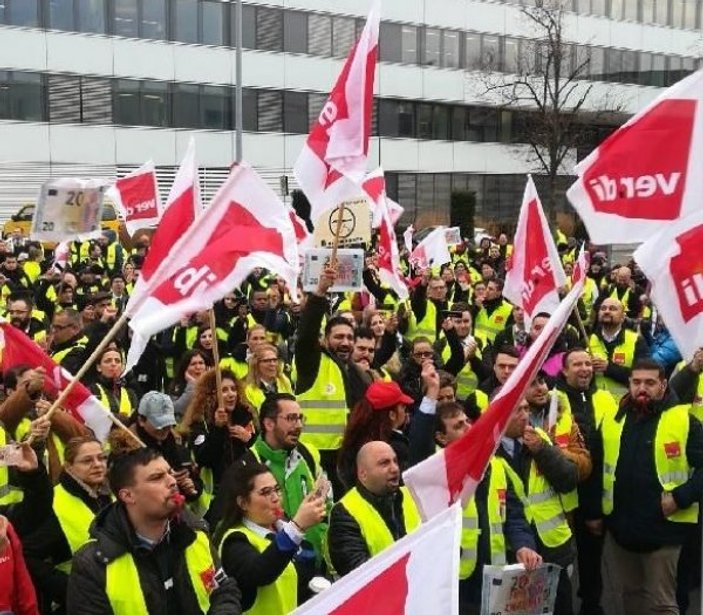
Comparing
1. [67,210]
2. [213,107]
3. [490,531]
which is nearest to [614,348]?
[490,531]

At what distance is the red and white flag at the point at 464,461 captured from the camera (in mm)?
3922

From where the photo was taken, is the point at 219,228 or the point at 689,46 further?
the point at 689,46

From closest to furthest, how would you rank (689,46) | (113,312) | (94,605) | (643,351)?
(94,605) → (643,351) → (113,312) → (689,46)

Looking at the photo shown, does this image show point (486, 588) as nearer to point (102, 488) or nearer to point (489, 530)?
point (489, 530)

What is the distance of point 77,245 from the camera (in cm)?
1964

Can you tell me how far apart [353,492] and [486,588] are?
2.49 ft

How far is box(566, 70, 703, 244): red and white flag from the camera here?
4246 mm

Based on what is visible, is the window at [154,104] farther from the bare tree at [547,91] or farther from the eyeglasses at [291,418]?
the eyeglasses at [291,418]

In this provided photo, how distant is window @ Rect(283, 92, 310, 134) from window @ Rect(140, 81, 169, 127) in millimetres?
4517

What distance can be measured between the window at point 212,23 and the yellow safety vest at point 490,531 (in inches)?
1308

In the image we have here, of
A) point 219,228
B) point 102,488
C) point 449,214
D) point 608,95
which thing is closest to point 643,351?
point 219,228

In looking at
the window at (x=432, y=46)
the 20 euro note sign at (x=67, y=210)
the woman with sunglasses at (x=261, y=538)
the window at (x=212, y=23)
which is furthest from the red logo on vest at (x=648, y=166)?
the window at (x=432, y=46)

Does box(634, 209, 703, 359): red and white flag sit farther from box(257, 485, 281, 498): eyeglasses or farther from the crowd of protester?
box(257, 485, 281, 498): eyeglasses

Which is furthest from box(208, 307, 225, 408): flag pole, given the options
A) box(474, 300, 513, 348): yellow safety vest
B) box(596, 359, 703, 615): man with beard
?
box(474, 300, 513, 348): yellow safety vest
